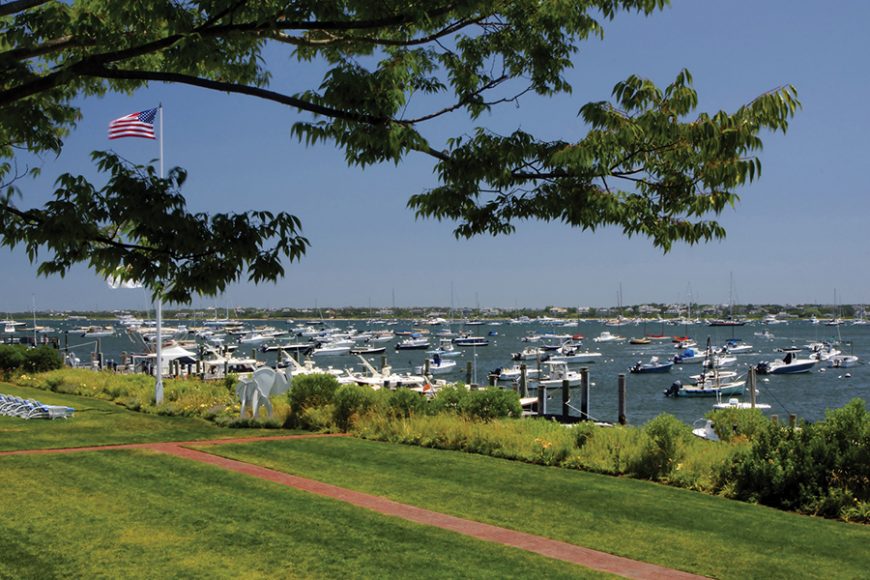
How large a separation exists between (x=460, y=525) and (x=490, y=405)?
10027 mm

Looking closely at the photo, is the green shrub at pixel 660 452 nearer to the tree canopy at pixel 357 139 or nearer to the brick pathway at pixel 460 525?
the brick pathway at pixel 460 525

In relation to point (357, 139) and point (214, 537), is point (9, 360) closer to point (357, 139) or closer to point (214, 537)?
point (214, 537)

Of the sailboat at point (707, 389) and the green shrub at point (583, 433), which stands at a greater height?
the green shrub at point (583, 433)

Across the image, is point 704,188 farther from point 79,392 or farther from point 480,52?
point 79,392

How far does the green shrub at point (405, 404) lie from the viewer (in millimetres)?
21044

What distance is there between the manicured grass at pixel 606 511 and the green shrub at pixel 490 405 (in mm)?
3743

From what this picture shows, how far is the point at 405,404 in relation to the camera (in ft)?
69.7

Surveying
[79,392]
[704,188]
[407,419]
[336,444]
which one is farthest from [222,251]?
[79,392]

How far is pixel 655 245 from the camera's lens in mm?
7137

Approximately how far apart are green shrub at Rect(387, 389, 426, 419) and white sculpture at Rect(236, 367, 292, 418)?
3.18m

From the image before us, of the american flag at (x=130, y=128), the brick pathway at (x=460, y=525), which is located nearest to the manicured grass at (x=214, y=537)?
the brick pathway at (x=460, y=525)

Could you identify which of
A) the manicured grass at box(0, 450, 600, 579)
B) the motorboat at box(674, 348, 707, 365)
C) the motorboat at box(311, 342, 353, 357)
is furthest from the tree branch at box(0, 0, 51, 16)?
the motorboat at box(311, 342, 353, 357)

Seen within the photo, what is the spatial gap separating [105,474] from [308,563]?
6.71 m

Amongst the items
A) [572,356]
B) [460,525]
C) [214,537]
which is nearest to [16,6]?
[214,537]
